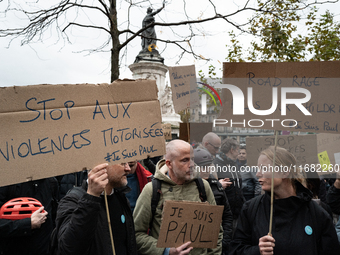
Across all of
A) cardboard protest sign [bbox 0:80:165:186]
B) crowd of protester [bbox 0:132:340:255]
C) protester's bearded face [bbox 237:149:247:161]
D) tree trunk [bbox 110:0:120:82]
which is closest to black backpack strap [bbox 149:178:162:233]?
crowd of protester [bbox 0:132:340:255]

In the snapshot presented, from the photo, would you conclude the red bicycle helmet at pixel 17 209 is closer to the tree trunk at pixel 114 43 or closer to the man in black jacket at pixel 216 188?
the man in black jacket at pixel 216 188

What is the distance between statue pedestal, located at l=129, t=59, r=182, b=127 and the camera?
15344 millimetres

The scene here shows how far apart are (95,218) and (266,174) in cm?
124

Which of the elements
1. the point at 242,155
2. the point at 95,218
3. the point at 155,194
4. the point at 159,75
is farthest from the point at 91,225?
the point at 159,75

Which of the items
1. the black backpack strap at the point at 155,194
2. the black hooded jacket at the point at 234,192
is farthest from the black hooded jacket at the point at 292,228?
the black hooded jacket at the point at 234,192

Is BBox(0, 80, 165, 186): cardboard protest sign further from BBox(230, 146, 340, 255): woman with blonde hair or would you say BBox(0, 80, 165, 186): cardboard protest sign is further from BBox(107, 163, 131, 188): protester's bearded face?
BBox(230, 146, 340, 255): woman with blonde hair

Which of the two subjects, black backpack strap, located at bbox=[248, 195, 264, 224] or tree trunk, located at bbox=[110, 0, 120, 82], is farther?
tree trunk, located at bbox=[110, 0, 120, 82]

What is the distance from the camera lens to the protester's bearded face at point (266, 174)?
2.15 meters

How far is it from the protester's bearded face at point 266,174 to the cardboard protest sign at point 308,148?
16cm

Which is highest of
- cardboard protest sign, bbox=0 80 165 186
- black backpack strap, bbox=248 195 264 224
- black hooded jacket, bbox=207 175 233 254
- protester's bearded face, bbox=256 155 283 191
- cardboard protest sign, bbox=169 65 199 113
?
cardboard protest sign, bbox=169 65 199 113

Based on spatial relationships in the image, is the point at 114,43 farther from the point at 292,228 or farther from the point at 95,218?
the point at 292,228

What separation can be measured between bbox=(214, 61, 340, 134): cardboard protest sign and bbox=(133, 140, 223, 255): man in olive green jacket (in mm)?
489

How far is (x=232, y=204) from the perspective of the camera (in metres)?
3.86

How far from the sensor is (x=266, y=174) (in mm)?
2182
